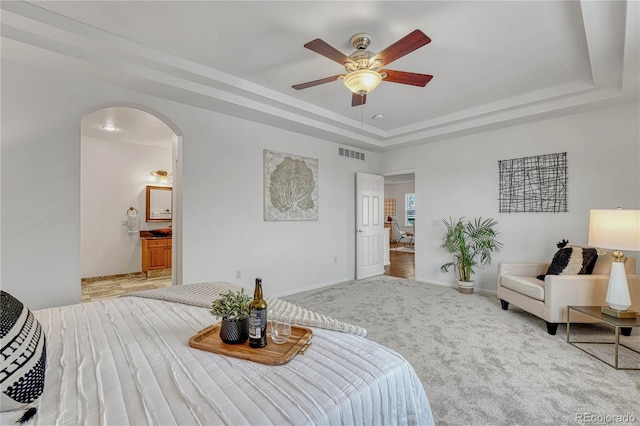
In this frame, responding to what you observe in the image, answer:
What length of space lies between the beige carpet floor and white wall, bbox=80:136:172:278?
156 inches

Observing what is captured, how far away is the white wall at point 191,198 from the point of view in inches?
98.8

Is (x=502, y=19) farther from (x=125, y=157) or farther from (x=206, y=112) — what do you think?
(x=125, y=157)

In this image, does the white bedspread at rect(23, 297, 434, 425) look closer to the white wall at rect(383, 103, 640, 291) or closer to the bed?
the bed

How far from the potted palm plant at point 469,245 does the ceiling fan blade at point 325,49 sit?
3446 millimetres

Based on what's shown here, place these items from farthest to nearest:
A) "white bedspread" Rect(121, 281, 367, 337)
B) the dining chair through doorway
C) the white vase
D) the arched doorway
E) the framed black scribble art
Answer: the dining chair through doorway → the arched doorway → the white vase → the framed black scribble art → "white bedspread" Rect(121, 281, 367, 337)

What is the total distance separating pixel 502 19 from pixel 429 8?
62 centimetres

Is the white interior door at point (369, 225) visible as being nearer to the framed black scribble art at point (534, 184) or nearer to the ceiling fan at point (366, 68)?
the framed black scribble art at point (534, 184)

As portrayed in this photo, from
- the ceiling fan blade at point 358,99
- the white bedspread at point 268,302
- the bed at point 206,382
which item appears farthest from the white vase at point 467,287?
the bed at point 206,382

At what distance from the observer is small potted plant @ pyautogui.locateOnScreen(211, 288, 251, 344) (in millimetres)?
1223

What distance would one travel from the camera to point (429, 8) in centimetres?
212

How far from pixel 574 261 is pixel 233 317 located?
3.65 metres

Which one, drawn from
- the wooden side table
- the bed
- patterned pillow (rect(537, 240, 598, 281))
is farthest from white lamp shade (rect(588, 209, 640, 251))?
the bed

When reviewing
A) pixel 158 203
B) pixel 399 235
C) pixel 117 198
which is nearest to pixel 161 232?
pixel 158 203
